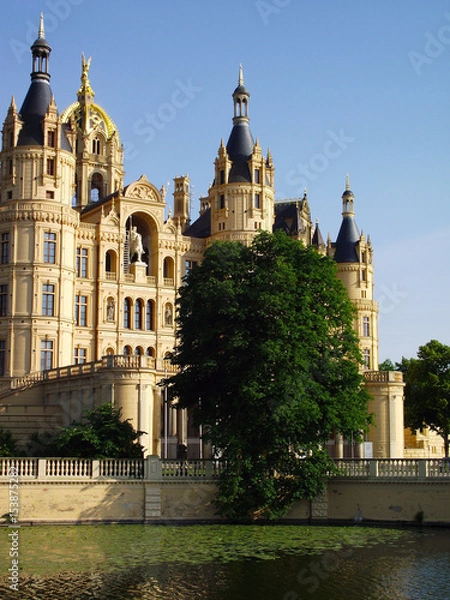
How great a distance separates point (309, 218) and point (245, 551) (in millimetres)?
55204

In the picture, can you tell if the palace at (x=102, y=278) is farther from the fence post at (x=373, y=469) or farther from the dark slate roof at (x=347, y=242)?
the fence post at (x=373, y=469)

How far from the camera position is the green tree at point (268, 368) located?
4134 cm

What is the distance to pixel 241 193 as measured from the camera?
244ft

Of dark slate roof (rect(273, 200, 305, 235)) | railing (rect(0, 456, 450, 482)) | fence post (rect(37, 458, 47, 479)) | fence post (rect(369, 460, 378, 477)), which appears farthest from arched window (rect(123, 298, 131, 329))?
fence post (rect(369, 460, 378, 477))

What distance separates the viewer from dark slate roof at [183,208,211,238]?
79.6 metres

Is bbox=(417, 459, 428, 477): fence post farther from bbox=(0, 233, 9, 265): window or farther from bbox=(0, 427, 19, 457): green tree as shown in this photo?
bbox=(0, 233, 9, 265): window

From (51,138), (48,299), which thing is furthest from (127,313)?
(51,138)

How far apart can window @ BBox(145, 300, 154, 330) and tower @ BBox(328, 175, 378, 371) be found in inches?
706

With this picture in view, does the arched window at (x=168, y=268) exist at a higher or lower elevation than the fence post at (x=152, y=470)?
higher

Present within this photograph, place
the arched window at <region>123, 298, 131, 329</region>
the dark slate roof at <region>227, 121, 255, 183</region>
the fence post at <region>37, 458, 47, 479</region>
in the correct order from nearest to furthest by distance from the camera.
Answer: the fence post at <region>37, 458, 47, 479</region>, the arched window at <region>123, 298, 131, 329</region>, the dark slate roof at <region>227, 121, 255, 183</region>

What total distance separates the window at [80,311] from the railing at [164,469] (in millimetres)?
27990

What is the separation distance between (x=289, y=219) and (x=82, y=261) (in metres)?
20.8

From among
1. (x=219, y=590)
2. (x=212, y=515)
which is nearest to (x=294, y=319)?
(x=212, y=515)

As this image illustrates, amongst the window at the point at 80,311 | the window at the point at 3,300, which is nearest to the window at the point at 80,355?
the window at the point at 80,311
